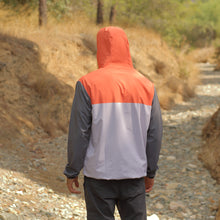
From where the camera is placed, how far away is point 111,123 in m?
2.02

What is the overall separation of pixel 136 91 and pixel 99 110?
10.4 inches

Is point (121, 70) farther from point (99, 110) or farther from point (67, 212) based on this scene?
point (67, 212)

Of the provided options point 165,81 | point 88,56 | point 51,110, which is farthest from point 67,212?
point 165,81

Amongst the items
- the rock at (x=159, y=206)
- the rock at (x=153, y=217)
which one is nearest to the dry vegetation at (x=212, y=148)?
the rock at (x=159, y=206)

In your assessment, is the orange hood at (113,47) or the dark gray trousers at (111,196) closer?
the dark gray trousers at (111,196)

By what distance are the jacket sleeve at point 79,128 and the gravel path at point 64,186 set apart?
1.36m

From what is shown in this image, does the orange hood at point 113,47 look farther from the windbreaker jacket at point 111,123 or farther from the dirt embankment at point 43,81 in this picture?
the dirt embankment at point 43,81

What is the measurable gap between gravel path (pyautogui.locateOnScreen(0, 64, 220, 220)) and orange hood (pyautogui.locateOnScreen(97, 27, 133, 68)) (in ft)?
5.99

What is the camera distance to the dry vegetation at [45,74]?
693 cm

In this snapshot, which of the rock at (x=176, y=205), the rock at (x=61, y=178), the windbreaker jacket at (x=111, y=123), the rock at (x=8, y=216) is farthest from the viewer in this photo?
the rock at (x=61, y=178)

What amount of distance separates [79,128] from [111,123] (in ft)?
0.66

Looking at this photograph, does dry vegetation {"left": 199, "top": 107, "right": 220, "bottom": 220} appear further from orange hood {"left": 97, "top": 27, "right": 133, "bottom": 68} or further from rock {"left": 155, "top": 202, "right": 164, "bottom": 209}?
orange hood {"left": 97, "top": 27, "right": 133, "bottom": 68}

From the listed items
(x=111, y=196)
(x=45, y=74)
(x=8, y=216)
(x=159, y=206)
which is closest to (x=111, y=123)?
(x=111, y=196)

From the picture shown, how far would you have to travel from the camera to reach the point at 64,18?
1415cm
